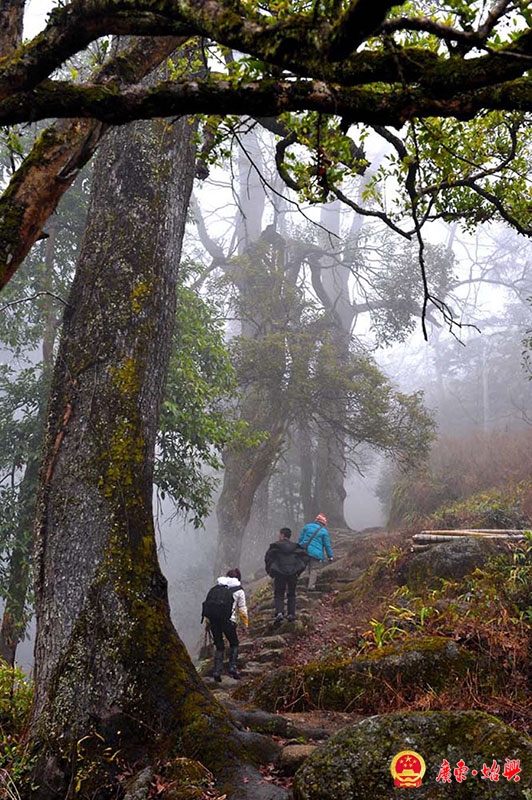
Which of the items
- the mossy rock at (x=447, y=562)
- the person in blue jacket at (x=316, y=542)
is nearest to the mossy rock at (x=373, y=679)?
the mossy rock at (x=447, y=562)

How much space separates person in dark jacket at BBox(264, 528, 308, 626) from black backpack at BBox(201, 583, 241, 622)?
1.61m

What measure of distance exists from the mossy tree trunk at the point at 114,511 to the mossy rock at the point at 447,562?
17.6 feet

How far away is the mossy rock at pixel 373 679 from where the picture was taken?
190 inches

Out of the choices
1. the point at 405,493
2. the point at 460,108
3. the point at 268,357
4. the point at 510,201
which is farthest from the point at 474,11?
the point at 405,493

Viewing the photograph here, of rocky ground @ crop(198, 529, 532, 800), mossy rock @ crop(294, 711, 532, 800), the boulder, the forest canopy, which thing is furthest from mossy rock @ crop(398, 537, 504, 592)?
the forest canopy

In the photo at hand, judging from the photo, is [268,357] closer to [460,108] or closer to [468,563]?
[468,563]

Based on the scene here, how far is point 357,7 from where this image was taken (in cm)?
221

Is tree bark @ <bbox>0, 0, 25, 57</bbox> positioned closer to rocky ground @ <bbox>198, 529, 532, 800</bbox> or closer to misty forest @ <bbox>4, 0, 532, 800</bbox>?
misty forest @ <bbox>4, 0, 532, 800</bbox>

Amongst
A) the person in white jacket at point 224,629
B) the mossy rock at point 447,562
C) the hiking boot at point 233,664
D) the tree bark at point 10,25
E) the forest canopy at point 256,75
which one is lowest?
the hiking boot at point 233,664

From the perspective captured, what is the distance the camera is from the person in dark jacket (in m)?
10.2

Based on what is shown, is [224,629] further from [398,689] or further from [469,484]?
[469,484]

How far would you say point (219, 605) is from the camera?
8688 mm

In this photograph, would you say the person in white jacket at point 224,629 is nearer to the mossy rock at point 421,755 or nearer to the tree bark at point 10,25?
the mossy rock at point 421,755

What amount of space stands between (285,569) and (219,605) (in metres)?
1.87
